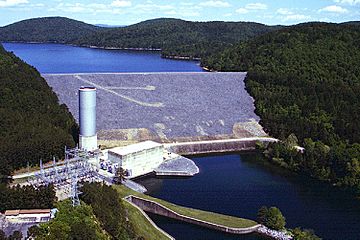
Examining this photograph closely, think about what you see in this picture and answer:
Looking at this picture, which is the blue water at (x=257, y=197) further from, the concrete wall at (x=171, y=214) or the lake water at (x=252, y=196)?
the concrete wall at (x=171, y=214)

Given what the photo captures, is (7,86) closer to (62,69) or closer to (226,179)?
(226,179)

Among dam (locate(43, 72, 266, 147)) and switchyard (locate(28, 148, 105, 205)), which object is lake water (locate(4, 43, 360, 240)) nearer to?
switchyard (locate(28, 148, 105, 205))

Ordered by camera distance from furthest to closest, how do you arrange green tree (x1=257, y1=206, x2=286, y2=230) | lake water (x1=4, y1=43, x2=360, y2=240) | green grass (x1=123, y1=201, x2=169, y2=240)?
lake water (x1=4, y1=43, x2=360, y2=240) → green tree (x1=257, y1=206, x2=286, y2=230) → green grass (x1=123, y1=201, x2=169, y2=240)

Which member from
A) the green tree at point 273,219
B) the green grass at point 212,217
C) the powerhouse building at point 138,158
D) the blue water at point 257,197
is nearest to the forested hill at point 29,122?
the powerhouse building at point 138,158

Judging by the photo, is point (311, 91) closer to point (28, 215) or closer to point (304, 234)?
point (304, 234)

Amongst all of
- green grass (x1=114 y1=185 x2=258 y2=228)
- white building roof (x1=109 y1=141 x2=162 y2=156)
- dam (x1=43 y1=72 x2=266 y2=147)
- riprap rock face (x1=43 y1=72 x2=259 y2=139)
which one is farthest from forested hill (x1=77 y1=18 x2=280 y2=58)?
green grass (x1=114 y1=185 x2=258 y2=228)

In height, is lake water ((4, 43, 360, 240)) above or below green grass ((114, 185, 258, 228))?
below
